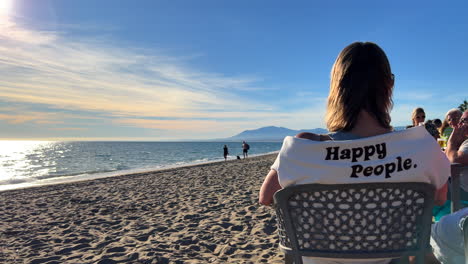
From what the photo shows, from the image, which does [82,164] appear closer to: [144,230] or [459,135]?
[144,230]

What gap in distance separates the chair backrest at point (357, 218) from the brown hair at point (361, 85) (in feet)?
1.02

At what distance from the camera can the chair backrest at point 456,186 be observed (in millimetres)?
2621

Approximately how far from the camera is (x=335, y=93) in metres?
1.41

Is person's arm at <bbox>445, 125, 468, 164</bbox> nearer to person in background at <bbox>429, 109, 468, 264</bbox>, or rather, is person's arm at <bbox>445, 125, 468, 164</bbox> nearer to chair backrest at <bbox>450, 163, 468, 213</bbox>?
chair backrest at <bbox>450, 163, 468, 213</bbox>

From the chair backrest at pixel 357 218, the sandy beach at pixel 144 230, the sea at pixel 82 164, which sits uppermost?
the chair backrest at pixel 357 218

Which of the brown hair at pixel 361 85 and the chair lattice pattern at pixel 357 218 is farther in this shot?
the brown hair at pixel 361 85

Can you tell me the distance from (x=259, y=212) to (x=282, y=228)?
4.94m

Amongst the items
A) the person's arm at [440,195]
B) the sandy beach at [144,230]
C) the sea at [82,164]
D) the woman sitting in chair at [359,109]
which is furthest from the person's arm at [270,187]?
the sea at [82,164]

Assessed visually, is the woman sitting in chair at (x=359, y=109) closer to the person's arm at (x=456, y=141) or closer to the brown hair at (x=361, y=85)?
the brown hair at (x=361, y=85)

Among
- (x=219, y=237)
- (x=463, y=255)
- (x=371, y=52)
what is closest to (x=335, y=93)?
(x=371, y=52)

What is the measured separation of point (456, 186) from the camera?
265 cm

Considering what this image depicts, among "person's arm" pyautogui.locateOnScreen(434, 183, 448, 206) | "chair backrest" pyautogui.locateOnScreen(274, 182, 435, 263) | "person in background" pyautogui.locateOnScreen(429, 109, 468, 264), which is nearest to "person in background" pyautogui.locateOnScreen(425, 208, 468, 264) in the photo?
"person in background" pyautogui.locateOnScreen(429, 109, 468, 264)

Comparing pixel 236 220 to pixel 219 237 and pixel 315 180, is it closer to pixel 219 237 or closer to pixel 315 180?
pixel 219 237

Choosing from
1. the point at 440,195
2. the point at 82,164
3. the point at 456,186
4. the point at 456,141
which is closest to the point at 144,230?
the point at 456,186
